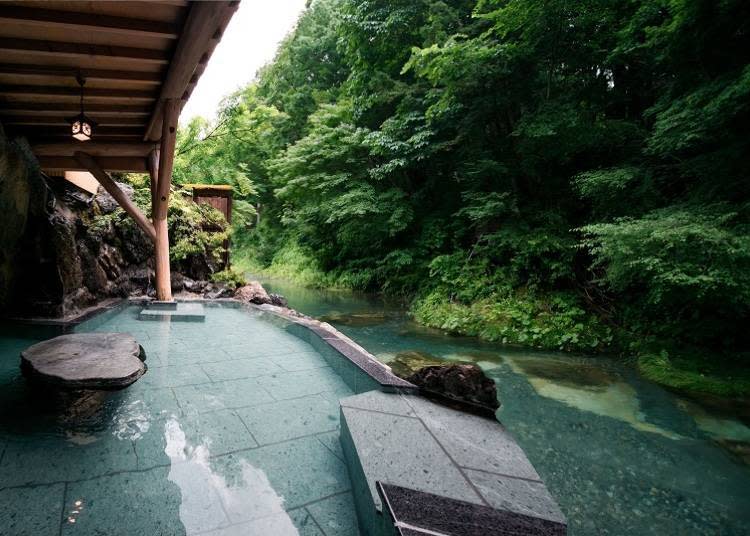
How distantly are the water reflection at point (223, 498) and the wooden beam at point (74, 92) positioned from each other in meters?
3.97

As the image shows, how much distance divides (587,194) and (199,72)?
716 cm

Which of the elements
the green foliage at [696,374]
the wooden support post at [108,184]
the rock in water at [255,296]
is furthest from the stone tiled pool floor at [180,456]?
the green foliage at [696,374]

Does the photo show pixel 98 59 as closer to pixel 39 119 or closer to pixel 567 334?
pixel 39 119

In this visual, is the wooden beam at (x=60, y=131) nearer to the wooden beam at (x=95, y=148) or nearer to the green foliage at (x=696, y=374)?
the wooden beam at (x=95, y=148)

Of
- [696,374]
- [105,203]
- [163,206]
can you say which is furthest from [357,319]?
[696,374]

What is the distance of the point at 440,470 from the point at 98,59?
4399mm

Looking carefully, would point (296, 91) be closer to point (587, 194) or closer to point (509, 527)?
point (587, 194)

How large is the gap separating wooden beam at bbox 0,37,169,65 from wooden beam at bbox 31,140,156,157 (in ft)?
8.62

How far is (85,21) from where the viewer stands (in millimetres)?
2748

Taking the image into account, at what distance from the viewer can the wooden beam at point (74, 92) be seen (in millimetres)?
3777

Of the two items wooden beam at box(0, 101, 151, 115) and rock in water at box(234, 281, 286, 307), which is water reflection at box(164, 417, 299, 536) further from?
rock in water at box(234, 281, 286, 307)

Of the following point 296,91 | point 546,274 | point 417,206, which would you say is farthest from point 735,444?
point 296,91

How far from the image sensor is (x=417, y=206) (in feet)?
46.4

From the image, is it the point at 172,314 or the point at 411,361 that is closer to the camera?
the point at 172,314
